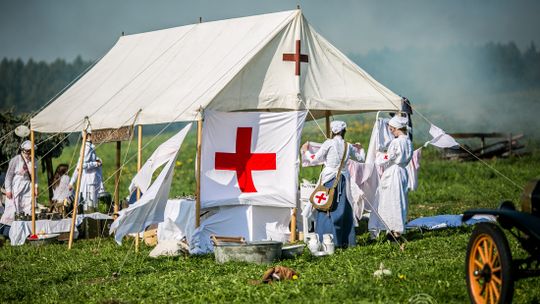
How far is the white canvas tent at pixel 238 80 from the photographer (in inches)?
430

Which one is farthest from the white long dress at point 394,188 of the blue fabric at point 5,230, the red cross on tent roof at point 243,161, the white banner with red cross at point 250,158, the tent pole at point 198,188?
the blue fabric at point 5,230

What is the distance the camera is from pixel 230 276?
827cm

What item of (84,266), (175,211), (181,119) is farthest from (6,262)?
(181,119)

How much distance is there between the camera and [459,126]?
39250 mm

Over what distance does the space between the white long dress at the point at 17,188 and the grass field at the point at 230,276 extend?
1.78 m

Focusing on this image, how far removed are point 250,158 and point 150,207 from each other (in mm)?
1540

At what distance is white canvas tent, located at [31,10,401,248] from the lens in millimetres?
10930

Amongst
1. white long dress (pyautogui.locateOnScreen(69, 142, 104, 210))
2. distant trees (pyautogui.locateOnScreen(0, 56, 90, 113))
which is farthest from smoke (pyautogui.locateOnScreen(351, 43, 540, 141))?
distant trees (pyautogui.locateOnScreen(0, 56, 90, 113))

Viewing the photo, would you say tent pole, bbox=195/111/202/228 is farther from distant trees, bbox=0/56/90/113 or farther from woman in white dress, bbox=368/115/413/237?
distant trees, bbox=0/56/90/113

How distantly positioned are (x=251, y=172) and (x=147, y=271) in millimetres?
2189

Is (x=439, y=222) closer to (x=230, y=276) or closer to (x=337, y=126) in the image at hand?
(x=337, y=126)

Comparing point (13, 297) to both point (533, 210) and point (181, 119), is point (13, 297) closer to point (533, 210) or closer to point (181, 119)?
point (181, 119)

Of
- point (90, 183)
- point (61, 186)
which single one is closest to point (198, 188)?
point (61, 186)

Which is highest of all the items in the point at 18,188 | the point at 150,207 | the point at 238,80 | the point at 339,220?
the point at 238,80
